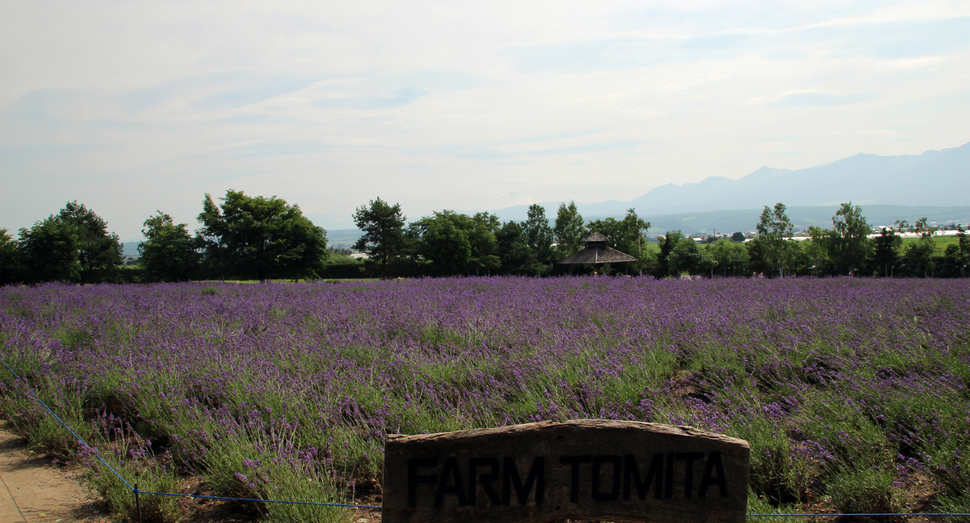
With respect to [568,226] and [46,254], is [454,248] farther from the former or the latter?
[46,254]

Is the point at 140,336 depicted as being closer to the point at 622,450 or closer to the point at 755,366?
the point at 622,450

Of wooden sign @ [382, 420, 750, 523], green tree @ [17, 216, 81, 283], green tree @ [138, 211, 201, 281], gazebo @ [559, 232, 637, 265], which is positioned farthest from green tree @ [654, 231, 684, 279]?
wooden sign @ [382, 420, 750, 523]

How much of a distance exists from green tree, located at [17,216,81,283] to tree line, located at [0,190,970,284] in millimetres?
53

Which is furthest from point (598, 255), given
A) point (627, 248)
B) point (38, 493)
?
point (627, 248)

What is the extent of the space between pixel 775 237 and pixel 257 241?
1416 inches

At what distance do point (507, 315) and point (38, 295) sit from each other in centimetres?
1002

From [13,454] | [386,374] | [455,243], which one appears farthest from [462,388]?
[455,243]

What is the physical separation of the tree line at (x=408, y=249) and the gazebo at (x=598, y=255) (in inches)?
86.6

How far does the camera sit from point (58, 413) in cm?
392

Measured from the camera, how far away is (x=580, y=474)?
143 cm

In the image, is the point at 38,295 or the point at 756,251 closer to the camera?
the point at 38,295

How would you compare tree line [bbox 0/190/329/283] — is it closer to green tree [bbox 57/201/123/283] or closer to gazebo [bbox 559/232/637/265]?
green tree [bbox 57/201/123/283]

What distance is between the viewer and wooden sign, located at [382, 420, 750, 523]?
1410 mm

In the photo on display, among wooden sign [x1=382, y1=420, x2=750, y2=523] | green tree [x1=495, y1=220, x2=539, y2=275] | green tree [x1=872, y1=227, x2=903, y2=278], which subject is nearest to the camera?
wooden sign [x1=382, y1=420, x2=750, y2=523]
